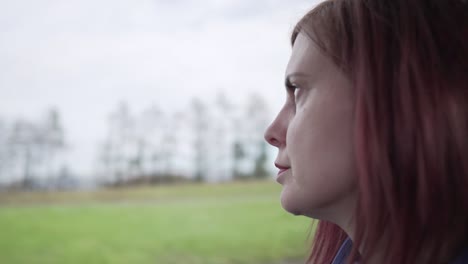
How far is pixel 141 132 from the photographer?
1.97m

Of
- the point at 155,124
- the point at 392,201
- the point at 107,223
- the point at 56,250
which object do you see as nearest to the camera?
the point at 392,201

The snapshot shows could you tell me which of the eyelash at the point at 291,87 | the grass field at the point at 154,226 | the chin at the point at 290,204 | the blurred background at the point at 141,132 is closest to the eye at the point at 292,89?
the eyelash at the point at 291,87

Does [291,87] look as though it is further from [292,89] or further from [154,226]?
[154,226]

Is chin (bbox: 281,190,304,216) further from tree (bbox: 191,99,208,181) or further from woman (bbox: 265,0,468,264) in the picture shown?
tree (bbox: 191,99,208,181)

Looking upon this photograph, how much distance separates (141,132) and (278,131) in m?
1.48

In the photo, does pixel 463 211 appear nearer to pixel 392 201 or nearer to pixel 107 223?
pixel 392 201

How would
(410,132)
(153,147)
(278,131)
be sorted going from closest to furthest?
(410,132) → (278,131) → (153,147)

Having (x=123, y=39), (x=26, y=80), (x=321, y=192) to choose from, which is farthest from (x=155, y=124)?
(x=321, y=192)

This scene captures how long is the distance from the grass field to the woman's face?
4.02 feet

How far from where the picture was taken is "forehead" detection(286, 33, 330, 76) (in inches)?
20.3

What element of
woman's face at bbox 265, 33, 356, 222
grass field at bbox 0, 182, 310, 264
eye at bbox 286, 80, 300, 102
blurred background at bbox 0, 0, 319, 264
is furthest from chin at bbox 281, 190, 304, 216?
blurred background at bbox 0, 0, 319, 264

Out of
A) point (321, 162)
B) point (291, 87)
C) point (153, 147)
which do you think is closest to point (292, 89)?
Result: point (291, 87)

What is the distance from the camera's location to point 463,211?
476 mm

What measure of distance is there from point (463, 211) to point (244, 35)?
1.75 m
